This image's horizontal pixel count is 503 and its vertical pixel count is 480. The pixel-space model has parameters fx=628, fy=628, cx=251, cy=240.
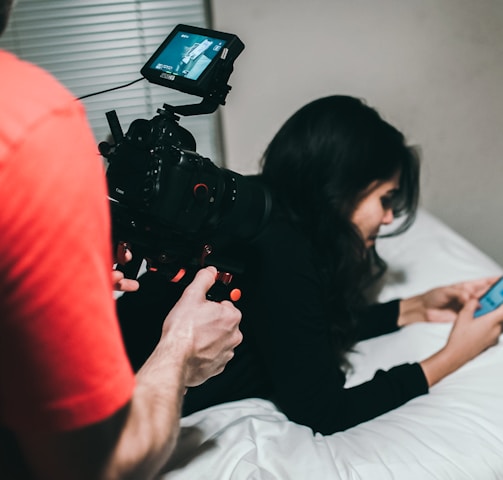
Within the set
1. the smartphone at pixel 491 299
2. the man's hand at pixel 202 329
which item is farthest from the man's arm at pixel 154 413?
the smartphone at pixel 491 299

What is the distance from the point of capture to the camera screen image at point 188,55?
87 centimetres

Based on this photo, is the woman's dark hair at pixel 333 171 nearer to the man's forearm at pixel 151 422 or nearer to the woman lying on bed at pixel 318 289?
the woman lying on bed at pixel 318 289

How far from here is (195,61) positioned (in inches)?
34.8

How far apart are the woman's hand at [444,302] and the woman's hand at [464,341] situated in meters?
0.09

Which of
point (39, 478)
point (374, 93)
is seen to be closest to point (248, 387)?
point (39, 478)

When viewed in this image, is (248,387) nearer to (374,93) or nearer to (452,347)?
(452,347)

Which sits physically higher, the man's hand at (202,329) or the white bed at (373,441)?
the man's hand at (202,329)

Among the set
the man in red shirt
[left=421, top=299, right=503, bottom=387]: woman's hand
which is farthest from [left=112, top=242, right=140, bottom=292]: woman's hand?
[left=421, top=299, right=503, bottom=387]: woman's hand

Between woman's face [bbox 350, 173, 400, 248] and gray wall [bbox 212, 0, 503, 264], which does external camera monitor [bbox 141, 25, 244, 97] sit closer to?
woman's face [bbox 350, 173, 400, 248]

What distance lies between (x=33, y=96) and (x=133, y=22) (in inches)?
66.4

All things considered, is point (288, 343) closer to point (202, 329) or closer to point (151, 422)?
point (202, 329)

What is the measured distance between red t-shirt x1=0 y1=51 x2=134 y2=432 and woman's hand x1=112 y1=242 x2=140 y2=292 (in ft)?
1.20

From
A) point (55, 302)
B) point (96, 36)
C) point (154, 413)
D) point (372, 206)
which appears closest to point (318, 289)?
point (372, 206)

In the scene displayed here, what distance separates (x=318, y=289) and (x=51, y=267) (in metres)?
0.81
